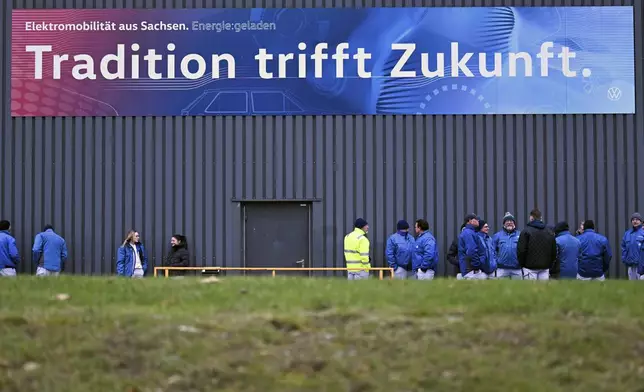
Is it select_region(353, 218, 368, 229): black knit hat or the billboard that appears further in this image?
the billboard

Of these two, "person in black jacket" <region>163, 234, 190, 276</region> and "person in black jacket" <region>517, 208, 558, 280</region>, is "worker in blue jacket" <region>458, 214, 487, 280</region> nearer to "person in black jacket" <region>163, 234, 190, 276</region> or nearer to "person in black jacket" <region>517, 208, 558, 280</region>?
"person in black jacket" <region>517, 208, 558, 280</region>

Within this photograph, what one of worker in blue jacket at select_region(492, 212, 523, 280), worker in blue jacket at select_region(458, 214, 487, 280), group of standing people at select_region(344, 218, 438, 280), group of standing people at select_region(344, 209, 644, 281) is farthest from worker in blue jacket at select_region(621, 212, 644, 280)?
worker in blue jacket at select_region(458, 214, 487, 280)

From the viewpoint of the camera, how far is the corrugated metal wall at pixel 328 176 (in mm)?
23172

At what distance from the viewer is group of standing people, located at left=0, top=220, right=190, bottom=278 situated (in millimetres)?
21328

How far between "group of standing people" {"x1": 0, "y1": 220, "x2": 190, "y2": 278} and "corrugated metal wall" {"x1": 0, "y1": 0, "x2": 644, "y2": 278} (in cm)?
71

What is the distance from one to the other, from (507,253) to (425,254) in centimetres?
171

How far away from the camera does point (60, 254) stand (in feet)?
72.9

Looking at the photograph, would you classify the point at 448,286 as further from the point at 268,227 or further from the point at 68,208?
the point at 68,208

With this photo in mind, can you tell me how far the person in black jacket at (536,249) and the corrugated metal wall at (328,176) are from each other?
4.78 m

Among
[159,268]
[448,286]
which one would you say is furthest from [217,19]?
[448,286]

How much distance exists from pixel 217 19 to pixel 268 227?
4857mm

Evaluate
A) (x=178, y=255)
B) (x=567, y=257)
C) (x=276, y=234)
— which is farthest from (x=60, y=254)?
(x=567, y=257)

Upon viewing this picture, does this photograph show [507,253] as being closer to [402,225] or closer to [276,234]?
[402,225]

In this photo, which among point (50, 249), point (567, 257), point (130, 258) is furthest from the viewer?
point (50, 249)
